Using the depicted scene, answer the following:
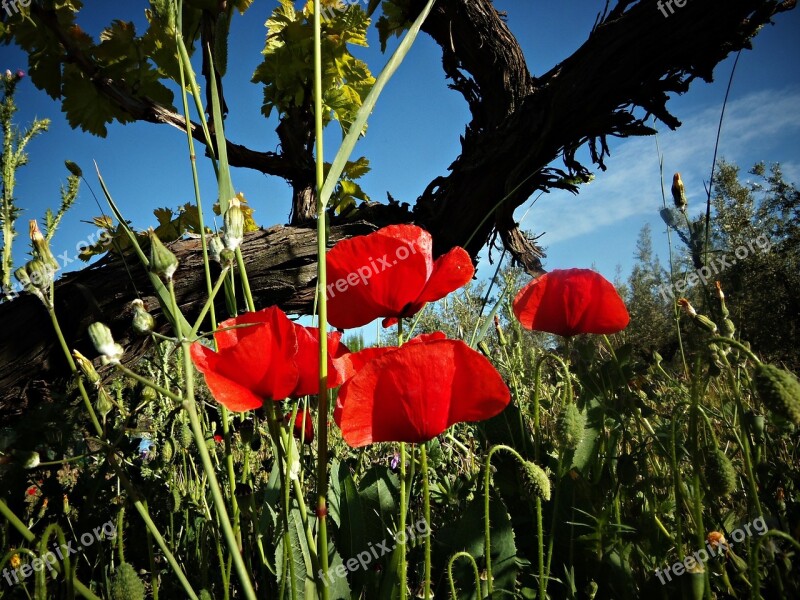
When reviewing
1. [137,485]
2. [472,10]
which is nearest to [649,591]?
[137,485]

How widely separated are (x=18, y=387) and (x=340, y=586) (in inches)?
86.9

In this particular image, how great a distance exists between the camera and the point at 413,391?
0.60 m

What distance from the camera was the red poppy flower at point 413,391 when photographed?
593mm

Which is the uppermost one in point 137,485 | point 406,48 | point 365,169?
point 365,169

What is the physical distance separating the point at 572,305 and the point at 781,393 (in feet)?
1.45

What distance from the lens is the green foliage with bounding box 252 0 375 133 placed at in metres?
3.08

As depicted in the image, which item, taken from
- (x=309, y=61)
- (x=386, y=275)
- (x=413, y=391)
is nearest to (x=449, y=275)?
(x=386, y=275)

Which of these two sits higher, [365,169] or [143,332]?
[365,169]

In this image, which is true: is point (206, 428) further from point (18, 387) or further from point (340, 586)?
point (18, 387)

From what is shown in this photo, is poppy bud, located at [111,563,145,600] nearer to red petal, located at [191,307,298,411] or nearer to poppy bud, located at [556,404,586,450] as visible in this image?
red petal, located at [191,307,298,411]

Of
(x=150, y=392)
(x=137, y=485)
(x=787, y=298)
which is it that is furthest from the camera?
(x=787, y=298)

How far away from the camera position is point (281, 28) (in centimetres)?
317

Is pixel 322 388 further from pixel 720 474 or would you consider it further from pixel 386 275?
pixel 720 474

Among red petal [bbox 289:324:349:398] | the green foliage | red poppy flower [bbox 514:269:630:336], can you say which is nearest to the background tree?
the green foliage
